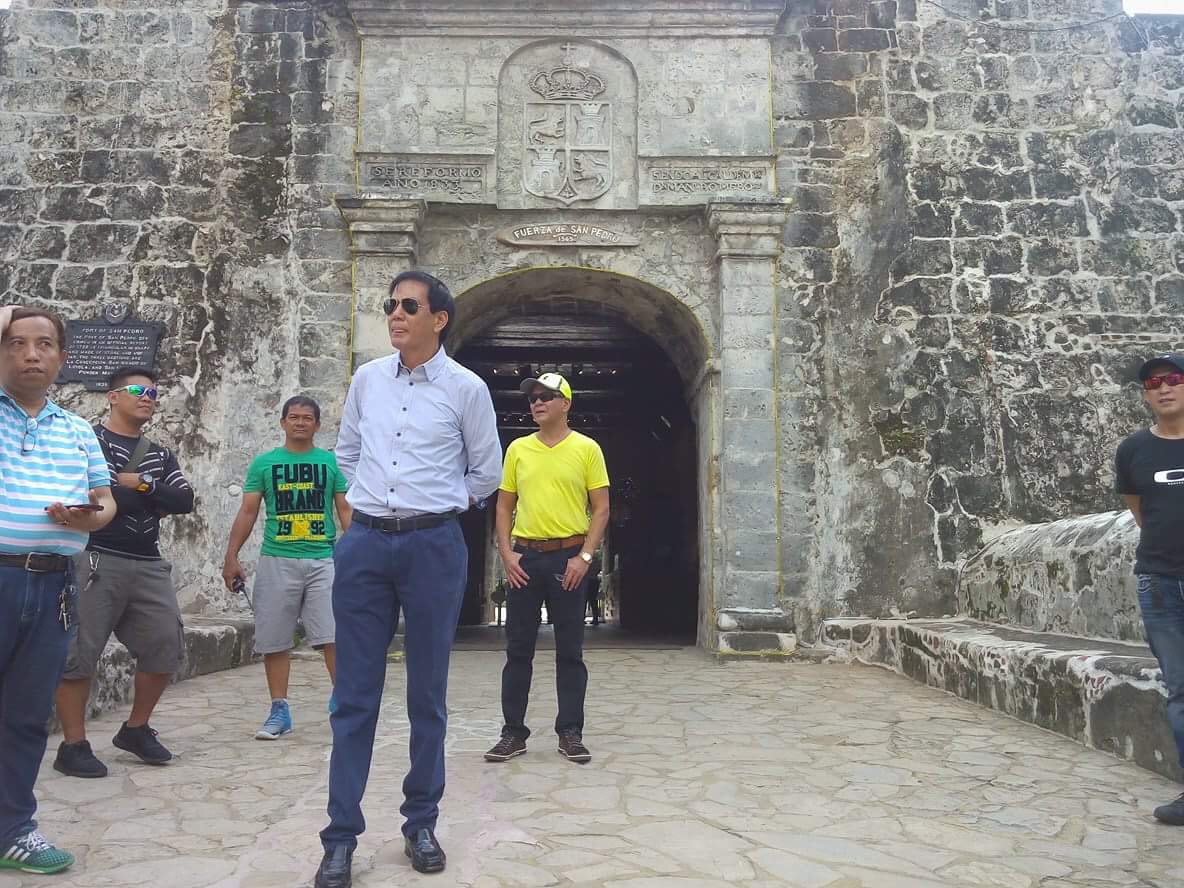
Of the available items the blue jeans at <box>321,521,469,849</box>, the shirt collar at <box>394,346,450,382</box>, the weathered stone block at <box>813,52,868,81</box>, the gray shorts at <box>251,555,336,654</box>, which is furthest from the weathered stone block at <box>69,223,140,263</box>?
the blue jeans at <box>321,521,469,849</box>

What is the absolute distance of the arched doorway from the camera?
27.7 feet

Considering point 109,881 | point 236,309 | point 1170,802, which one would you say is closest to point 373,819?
point 109,881

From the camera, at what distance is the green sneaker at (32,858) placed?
8.59 feet

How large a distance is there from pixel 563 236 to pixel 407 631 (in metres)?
5.54

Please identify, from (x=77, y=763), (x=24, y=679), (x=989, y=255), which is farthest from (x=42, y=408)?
(x=989, y=255)

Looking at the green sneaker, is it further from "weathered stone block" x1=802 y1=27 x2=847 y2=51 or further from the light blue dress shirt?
"weathered stone block" x1=802 y1=27 x2=847 y2=51

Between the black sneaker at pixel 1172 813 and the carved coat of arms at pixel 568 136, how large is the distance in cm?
602

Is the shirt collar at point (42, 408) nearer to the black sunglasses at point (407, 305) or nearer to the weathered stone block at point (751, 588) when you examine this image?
the black sunglasses at point (407, 305)

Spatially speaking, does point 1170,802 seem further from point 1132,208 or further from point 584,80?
point 584,80

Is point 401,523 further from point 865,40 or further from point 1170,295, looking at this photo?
point 1170,295

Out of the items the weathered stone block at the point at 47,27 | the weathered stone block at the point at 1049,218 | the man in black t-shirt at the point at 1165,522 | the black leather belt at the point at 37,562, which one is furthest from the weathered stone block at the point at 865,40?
the black leather belt at the point at 37,562

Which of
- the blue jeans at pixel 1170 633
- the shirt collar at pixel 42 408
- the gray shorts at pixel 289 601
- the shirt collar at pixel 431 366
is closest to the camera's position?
the shirt collar at pixel 42 408

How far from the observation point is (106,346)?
25.0 feet

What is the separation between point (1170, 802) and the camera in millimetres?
3346
